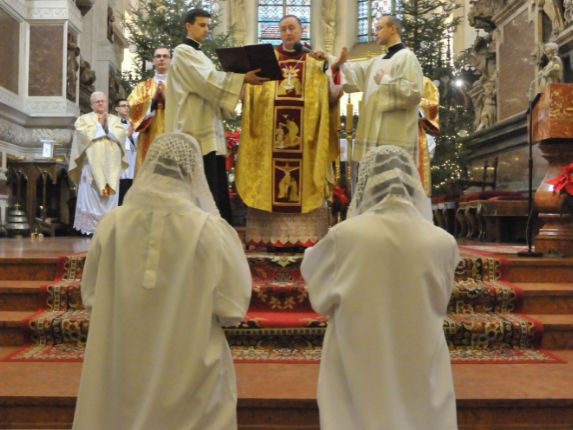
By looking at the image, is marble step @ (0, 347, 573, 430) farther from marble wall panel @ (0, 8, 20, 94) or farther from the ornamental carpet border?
marble wall panel @ (0, 8, 20, 94)

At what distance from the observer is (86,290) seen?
10.3ft

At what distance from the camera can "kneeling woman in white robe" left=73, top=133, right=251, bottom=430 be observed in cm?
292

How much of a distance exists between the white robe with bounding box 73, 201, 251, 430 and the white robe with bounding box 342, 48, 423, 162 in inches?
142

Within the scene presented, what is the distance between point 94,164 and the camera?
10484 mm

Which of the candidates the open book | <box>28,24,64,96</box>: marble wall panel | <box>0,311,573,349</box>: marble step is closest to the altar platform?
<box>0,311,573,349</box>: marble step

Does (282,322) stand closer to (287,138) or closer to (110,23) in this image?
(287,138)

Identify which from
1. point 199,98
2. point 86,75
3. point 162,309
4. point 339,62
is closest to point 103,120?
point 86,75

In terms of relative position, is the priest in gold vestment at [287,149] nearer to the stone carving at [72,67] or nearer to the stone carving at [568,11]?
the stone carving at [568,11]

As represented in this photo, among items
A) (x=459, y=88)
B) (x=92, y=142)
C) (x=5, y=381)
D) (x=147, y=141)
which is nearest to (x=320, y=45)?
(x=459, y=88)

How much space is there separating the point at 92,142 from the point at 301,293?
623 cm

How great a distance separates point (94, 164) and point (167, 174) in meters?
7.86

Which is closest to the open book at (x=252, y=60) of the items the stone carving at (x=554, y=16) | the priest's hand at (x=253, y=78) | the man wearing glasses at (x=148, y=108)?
the priest's hand at (x=253, y=78)

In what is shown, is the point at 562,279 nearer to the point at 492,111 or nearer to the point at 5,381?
the point at 5,381

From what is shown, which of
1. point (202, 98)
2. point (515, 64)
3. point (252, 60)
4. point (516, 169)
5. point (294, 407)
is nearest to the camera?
point (294, 407)
